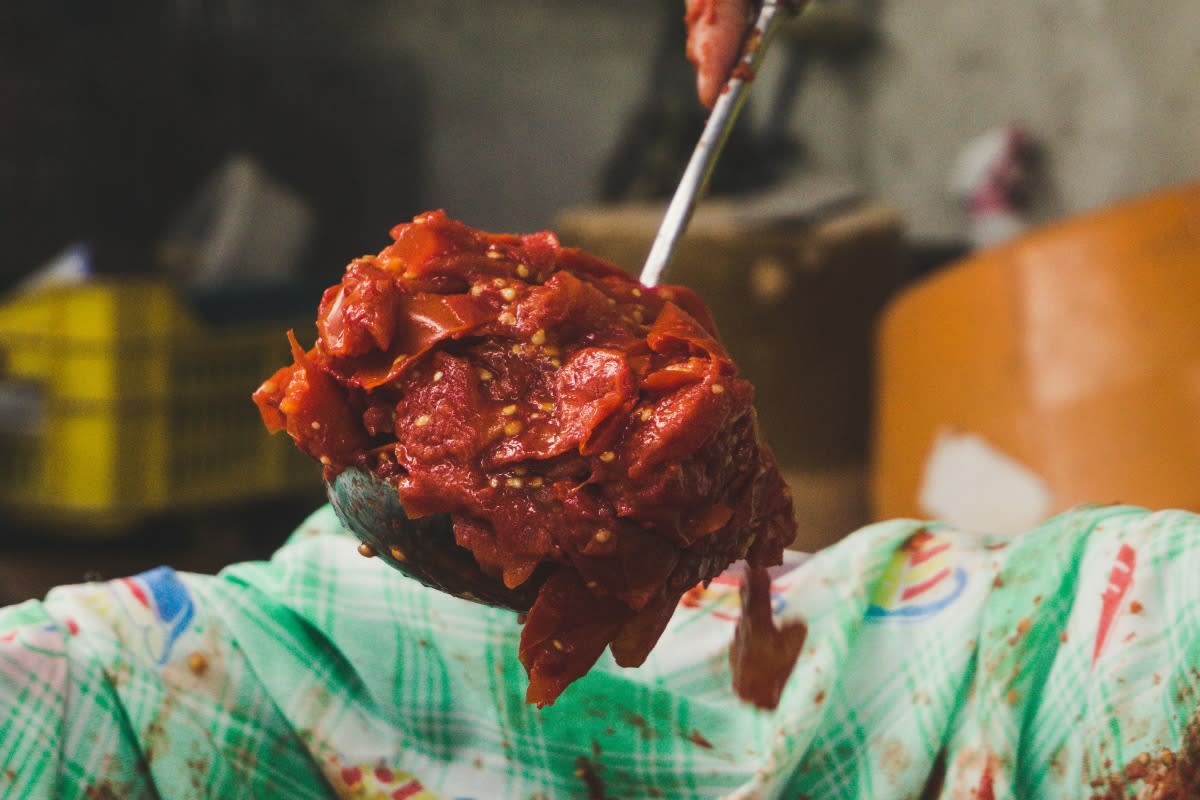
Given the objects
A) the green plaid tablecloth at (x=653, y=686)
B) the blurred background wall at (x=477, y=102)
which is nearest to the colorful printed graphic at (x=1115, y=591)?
the green plaid tablecloth at (x=653, y=686)

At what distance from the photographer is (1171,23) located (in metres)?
2.11

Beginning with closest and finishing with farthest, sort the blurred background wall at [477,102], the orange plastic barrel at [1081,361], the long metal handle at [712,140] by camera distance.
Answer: the long metal handle at [712,140]
the orange plastic barrel at [1081,361]
the blurred background wall at [477,102]

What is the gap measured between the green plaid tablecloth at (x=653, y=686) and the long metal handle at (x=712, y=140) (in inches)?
15.4

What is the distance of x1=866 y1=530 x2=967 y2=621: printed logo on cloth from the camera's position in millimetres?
1069

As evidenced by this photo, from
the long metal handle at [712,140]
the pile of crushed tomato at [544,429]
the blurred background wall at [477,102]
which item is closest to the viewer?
the pile of crushed tomato at [544,429]

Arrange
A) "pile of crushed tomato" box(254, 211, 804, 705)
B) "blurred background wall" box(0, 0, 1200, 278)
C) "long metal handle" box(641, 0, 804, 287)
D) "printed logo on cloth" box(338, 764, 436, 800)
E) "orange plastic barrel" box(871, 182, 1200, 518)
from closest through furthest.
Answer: "pile of crushed tomato" box(254, 211, 804, 705)
"long metal handle" box(641, 0, 804, 287)
"printed logo on cloth" box(338, 764, 436, 800)
"orange plastic barrel" box(871, 182, 1200, 518)
"blurred background wall" box(0, 0, 1200, 278)

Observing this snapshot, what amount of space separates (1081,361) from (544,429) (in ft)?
3.71

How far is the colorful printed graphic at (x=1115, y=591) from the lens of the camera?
3.11 feet

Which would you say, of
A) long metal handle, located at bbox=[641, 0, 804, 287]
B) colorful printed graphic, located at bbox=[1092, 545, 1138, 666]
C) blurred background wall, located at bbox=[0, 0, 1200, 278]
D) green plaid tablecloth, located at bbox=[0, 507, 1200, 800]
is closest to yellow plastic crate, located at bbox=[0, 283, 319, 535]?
blurred background wall, located at bbox=[0, 0, 1200, 278]

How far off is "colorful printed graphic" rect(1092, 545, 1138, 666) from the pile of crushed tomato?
0.38 m

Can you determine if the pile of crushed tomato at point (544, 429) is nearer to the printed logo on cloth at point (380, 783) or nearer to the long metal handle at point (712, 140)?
the long metal handle at point (712, 140)

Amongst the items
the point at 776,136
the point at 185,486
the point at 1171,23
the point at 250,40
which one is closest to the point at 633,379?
the point at 1171,23

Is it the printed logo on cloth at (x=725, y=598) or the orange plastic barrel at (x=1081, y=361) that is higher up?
the orange plastic barrel at (x=1081, y=361)

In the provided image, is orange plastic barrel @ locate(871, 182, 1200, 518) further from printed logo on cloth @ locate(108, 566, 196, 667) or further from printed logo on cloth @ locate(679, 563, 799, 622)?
printed logo on cloth @ locate(108, 566, 196, 667)
